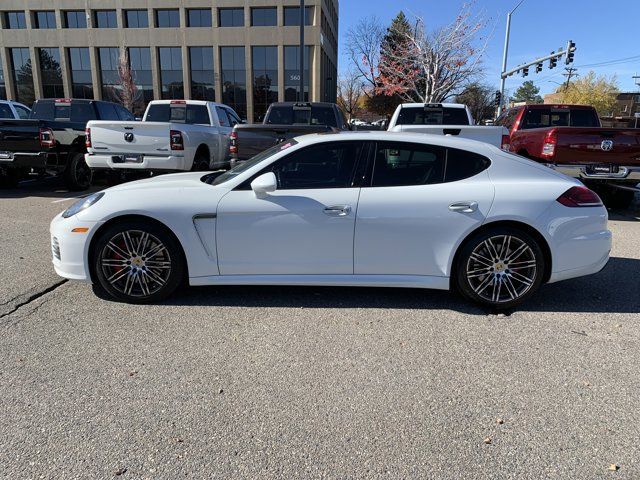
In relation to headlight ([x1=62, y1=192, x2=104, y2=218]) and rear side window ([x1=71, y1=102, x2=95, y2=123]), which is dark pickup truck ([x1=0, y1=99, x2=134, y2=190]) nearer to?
rear side window ([x1=71, y1=102, x2=95, y2=123])

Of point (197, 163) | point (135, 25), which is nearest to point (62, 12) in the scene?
point (135, 25)

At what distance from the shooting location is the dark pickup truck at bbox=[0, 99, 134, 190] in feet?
30.6

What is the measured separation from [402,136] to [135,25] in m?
50.9

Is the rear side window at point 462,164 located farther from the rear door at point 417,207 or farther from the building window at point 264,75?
the building window at point 264,75

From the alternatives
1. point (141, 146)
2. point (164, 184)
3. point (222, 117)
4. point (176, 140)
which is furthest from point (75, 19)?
point (164, 184)

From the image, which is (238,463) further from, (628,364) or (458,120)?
(458,120)

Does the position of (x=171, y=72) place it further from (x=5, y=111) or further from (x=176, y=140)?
(x=176, y=140)

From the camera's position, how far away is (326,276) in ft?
13.3

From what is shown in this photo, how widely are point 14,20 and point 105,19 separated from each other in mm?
10552

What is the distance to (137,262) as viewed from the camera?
4.07 metres

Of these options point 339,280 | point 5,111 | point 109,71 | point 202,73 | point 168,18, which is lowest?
point 339,280

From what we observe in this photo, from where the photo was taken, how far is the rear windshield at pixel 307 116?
1079 cm

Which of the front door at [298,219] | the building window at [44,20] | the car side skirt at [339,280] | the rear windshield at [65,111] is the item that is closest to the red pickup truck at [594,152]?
the car side skirt at [339,280]

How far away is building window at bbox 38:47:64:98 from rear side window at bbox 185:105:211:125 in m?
45.8
